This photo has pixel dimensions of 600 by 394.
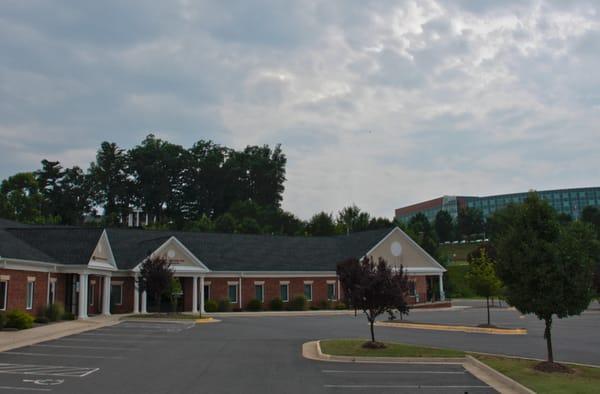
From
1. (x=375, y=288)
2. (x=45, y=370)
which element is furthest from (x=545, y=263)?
(x=45, y=370)

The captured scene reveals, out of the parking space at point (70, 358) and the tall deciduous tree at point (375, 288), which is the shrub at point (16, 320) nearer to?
the parking space at point (70, 358)

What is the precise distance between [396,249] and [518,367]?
39656 millimetres

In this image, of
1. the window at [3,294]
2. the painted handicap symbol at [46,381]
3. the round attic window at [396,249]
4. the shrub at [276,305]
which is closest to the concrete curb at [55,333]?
the window at [3,294]

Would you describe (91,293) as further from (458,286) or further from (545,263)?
(458,286)

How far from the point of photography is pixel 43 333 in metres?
26.5

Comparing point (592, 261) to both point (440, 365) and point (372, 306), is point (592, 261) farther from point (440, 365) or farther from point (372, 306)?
point (372, 306)

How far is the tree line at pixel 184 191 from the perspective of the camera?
91.9 meters

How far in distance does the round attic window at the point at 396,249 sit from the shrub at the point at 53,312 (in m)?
30.1

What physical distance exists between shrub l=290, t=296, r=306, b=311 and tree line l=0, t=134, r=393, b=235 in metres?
35.1

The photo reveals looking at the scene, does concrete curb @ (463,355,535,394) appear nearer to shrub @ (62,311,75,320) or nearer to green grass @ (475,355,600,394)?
green grass @ (475,355,600,394)

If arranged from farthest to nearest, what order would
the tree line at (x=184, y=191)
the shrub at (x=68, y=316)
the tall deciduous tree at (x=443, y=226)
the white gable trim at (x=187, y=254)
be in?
the tall deciduous tree at (x=443, y=226) < the tree line at (x=184, y=191) < the white gable trim at (x=187, y=254) < the shrub at (x=68, y=316)

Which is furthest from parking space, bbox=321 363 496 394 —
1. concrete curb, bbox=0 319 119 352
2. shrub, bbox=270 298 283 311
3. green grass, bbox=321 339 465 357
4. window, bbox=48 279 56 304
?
shrub, bbox=270 298 283 311

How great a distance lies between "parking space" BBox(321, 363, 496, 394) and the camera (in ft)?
45.3

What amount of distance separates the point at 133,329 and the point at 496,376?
19.4m
